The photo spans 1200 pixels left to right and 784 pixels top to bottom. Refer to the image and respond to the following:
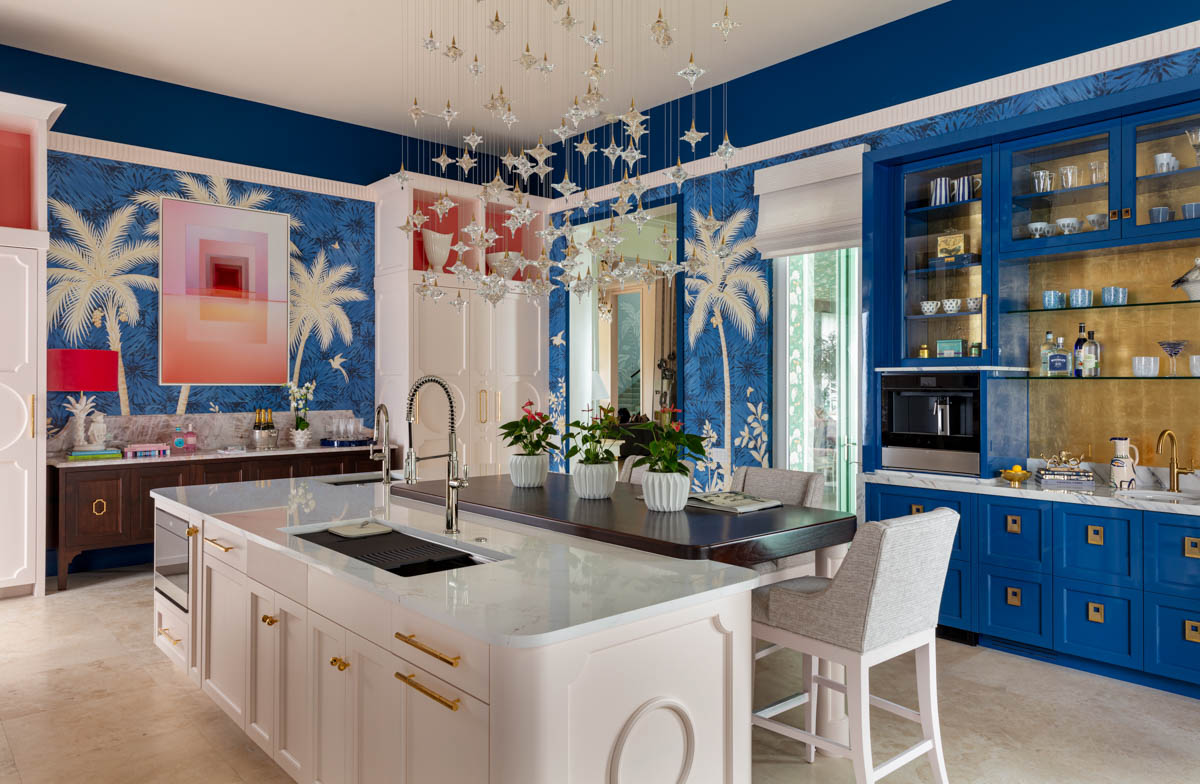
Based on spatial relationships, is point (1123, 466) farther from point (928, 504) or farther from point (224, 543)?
point (224, 543)

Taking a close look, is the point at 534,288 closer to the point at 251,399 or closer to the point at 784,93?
the point at 784,93

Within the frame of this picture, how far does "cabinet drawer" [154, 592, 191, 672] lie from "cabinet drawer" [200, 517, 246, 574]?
1.34 ft

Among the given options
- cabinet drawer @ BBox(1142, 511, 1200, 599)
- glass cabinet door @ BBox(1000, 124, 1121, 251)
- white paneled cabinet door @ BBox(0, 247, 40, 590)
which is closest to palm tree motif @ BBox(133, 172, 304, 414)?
white paneled cabinet door @ BBox(0, 247, 40, 590)

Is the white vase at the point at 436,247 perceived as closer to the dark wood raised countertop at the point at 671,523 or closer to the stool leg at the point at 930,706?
the dark wood raised countertop at the point at 671,523

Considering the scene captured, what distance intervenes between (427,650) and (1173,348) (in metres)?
3.65

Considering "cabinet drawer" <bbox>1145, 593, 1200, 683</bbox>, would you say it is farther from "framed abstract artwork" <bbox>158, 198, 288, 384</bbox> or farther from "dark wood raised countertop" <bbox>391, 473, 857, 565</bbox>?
"framed abstract artwork" <bbox>158, 198, 288, 384</bbox>

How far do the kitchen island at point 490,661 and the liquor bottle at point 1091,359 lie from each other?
106 inches

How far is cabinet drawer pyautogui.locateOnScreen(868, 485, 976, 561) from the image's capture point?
3912 mm

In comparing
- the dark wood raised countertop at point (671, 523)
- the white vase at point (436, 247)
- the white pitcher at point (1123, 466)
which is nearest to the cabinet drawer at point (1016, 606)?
the white pitcher at point (1123, 466)

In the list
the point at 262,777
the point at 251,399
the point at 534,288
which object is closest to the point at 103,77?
the point at 251,399

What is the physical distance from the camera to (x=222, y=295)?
578cm

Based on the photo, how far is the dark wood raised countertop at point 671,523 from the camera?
243 cm

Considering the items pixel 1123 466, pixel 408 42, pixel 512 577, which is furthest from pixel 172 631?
pixel 1123 466

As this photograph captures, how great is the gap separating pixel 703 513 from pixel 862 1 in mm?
3192
